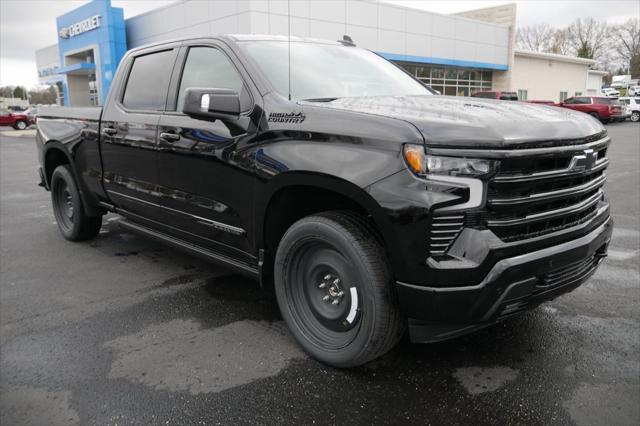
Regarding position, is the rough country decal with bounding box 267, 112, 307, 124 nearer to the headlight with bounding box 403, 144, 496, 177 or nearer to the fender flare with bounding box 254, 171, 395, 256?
the fender flare with bounding box 254, 171, 395, 256

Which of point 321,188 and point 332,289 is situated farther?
point 332,289

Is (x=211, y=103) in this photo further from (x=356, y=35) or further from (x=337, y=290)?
(x=356, y=35)

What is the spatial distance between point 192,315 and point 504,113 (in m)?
2.49

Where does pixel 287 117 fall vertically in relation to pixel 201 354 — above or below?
above

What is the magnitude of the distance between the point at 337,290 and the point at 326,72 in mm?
1569

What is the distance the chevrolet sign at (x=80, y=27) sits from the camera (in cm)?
3186

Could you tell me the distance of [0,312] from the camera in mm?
3848

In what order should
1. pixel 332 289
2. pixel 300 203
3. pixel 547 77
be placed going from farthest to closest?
pixel 547 77, pixel 300 203, pixel 332 289

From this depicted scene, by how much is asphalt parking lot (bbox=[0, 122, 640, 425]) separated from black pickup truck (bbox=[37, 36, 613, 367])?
294mm

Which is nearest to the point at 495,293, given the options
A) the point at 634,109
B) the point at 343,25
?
the point at 343,25

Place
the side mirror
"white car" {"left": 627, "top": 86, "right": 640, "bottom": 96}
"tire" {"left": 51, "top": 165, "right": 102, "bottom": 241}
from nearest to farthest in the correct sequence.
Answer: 1. the side mirror
2. "tire" {"left": 51, "top": 165, "right": 102, "bottom": 241}
3. "white car" {"left": 627, "top": 86, "right": 640, "bottom": 96}

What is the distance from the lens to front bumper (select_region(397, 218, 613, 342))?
2350mm

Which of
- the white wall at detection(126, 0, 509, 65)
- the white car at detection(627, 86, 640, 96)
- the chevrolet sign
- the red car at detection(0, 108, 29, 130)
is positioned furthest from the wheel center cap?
the white car at detection(627, 86, 640, 96)

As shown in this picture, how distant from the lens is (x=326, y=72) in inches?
141
